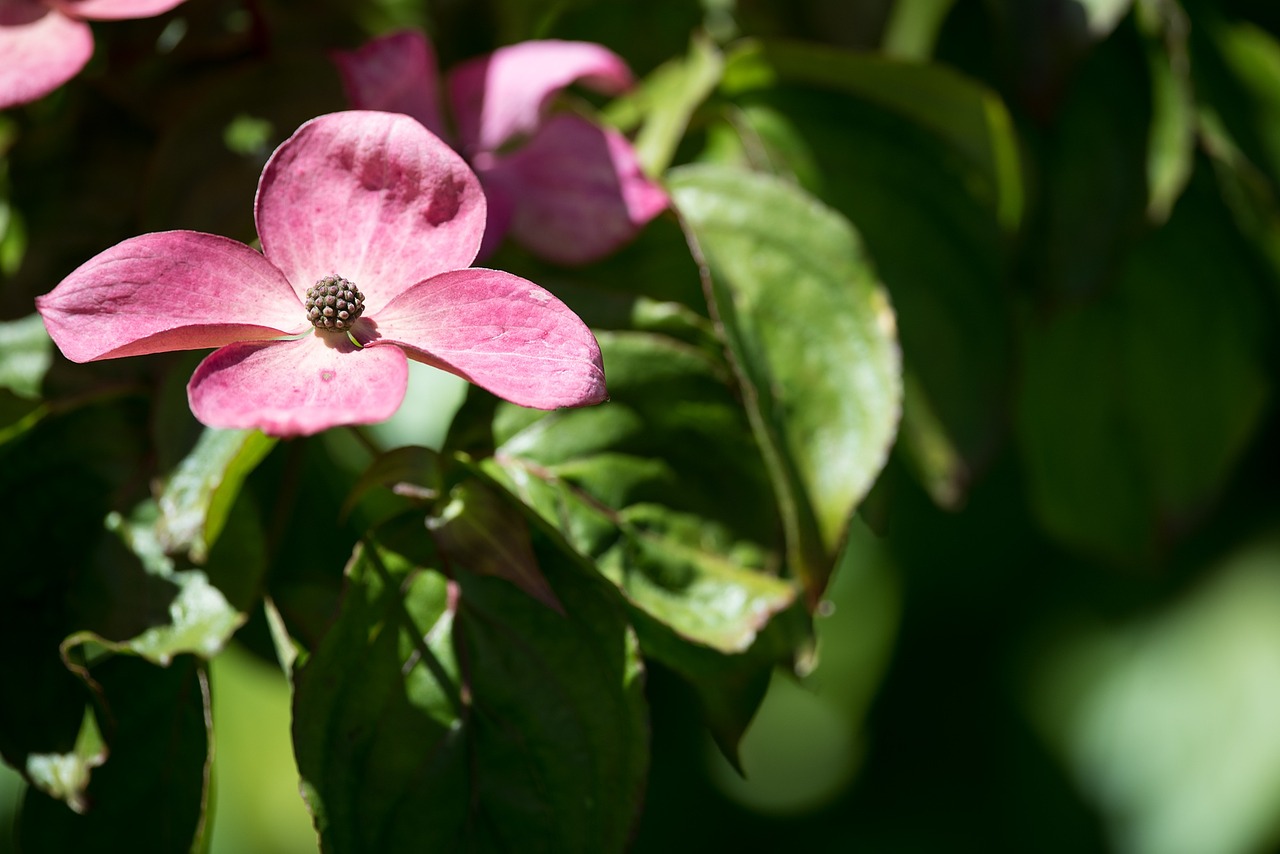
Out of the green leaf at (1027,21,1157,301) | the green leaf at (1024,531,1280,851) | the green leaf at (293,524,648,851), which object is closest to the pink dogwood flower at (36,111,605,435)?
the green leaf at (293,524,648,851)

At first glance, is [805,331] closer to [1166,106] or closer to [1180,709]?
[1166,106]

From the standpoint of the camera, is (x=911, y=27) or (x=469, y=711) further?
(x=911, y=27)

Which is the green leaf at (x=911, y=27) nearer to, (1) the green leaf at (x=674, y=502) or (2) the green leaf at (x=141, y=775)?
(1) the green leaf at (x=674, y=502)

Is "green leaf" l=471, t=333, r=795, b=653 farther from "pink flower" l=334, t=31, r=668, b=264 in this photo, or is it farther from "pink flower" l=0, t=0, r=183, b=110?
"pink flower" l=0, t=0, r=183, b=110

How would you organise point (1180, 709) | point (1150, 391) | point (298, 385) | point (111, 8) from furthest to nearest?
point (1180, 709) → point (1150, 391) → point (111, 8) → point (298, 385)

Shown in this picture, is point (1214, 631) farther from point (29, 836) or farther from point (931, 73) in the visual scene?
point (29, 836)

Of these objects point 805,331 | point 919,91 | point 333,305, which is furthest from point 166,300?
point 919,91
